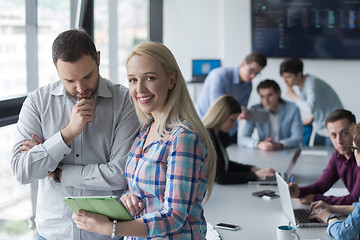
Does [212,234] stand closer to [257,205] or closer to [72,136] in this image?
[257,205]

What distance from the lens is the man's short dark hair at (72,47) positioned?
1.82 m

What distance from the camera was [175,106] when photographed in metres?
1.71

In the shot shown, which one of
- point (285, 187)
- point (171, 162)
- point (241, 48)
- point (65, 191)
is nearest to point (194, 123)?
point (171, 162)

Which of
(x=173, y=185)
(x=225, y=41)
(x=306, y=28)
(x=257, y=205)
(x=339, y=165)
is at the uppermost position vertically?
(x=306, y=28)

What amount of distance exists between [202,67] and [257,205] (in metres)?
4.26

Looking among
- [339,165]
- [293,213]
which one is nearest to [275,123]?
[339,165]

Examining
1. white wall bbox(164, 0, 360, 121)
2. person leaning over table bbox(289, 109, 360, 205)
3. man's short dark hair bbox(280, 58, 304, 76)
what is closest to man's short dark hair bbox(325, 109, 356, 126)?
person leaning over table bbox(289, 109, 360, 205)

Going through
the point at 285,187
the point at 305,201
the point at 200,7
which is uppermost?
the point at 200,7

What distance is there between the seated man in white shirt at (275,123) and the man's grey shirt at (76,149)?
2.88 metres

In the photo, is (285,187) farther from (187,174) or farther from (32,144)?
(32,144)

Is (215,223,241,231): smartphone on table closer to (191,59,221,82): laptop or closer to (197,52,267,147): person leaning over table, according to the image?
(197,52,267,147): person leaning over table

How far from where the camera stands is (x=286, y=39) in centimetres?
672

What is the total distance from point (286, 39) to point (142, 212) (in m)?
5.46

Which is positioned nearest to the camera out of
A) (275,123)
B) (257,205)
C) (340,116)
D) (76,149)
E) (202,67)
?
(76,149)
